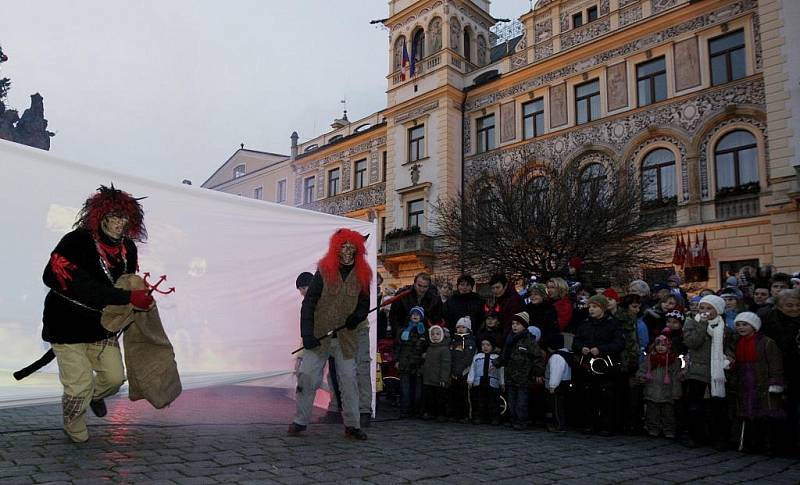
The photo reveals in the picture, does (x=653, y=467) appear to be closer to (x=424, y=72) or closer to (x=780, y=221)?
(x=780, y=221)

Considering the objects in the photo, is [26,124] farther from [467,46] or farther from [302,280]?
[302,280]

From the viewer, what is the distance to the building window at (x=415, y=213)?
26656mm

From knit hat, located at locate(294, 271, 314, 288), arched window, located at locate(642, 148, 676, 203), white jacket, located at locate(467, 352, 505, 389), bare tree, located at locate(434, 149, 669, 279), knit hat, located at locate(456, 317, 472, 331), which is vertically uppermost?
arched window, located at locate(642, 148, 676, 203)

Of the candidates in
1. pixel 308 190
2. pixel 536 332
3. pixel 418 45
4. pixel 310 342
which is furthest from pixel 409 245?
pixel 310 342

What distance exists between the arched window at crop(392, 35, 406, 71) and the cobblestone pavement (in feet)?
81.0

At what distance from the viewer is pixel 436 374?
7.38 m

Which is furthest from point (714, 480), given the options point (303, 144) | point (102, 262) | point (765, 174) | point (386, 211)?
point (303, 144)

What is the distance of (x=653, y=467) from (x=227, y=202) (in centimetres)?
465

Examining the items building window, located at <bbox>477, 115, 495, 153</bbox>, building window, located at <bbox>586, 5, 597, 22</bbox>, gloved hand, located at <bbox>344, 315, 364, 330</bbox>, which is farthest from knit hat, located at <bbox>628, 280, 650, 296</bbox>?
building window, located at <bbox>477, 115, 495, 153</bbox>

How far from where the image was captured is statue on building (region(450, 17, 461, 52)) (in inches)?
1059

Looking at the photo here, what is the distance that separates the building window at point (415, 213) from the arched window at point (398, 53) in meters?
6.90

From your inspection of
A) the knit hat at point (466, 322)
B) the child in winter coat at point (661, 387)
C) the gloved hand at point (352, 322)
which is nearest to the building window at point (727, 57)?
the child in winter coat at point (661, 387)

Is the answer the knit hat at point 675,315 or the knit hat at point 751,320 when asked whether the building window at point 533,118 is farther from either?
the knit hat at point 751,320

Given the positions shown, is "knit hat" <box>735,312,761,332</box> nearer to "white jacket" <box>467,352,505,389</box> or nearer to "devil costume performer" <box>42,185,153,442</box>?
"white jacket" <box>467,352,505,389</box>
